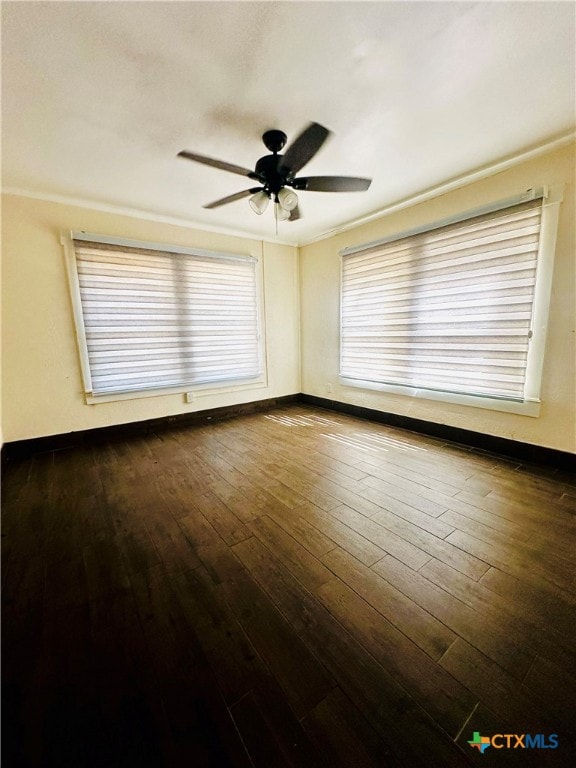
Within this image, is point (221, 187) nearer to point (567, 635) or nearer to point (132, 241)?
point (132, 241)

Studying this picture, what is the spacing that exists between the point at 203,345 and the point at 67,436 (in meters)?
1.81

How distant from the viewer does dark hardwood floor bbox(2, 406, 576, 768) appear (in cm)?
83

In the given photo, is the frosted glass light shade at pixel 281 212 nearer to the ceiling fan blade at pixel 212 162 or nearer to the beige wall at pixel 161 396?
the ceiling fan blade at pixel 212 162

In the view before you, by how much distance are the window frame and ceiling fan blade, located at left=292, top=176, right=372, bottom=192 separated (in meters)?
2.04

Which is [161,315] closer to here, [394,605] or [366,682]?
[394,605]

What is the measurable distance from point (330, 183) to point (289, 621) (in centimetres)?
257

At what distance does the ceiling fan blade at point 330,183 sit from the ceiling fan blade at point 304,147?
92 mm

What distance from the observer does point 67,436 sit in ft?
9.99

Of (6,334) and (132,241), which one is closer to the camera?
(6,334)

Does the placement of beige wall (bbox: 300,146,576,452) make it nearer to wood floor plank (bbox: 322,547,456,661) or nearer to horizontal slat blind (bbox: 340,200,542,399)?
horizontal slat blind (bbox: 340,200,542,399)

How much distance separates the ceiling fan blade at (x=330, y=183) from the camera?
1.96m

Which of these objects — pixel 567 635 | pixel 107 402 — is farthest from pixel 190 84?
pixel 567 635

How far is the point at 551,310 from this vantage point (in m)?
2.29

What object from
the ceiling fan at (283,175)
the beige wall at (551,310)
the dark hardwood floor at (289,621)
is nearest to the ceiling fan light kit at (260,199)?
the ceiling fan at (283,175)
